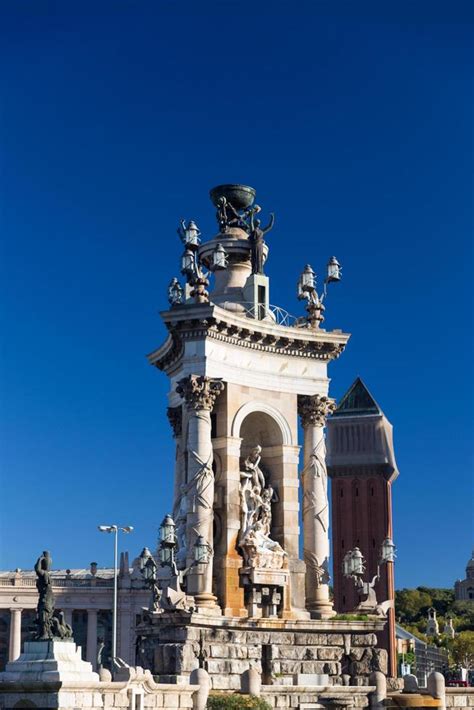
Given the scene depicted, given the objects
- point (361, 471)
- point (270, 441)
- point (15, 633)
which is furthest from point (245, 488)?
point (15, 633)

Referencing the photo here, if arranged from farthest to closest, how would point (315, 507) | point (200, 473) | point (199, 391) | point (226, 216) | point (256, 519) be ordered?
point (226, 216), point (315, 507), point (256, 519), point (199, 391), point (200, 473)

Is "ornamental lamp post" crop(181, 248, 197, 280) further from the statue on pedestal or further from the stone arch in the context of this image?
the statue on pedestal

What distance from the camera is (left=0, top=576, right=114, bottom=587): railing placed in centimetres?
11762

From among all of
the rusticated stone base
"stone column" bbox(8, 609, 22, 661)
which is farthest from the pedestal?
"stone column" bbox(8, 609, 22, 661)

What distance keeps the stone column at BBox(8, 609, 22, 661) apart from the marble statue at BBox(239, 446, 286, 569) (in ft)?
250

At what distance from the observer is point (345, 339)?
4362cm

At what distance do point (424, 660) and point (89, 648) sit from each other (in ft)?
113

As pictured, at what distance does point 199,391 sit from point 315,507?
628 centimetres

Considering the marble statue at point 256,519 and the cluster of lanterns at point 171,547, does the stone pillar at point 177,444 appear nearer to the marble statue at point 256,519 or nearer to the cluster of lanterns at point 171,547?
the marble statue at point 256,519

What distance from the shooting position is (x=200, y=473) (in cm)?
3909

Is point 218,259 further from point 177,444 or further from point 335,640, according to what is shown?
point 335,640

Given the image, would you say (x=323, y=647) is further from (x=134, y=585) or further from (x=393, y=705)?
(x=134, y=585)

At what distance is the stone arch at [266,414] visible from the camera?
135ft

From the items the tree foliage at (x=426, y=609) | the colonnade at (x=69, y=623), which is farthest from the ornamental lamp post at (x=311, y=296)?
the tree foliage at (x=426, y=609)
